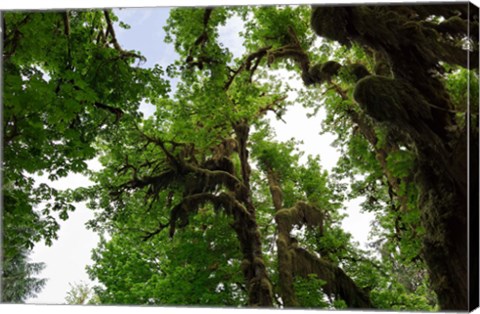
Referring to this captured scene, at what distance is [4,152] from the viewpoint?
5438 mm

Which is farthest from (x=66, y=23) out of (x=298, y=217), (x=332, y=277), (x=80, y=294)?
(x=332, y=277)

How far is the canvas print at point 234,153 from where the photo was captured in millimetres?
4777

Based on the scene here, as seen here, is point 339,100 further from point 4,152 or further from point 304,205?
point 4,152

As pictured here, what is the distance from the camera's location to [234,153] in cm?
562

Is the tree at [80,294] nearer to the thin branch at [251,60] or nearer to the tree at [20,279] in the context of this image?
the tree at [20,279]

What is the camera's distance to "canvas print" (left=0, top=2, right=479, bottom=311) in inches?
188

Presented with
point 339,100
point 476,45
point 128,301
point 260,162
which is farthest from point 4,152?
point 476,45

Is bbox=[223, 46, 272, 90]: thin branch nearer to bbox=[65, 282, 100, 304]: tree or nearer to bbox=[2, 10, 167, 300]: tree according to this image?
bbox=[2, 10, 167, 300]: tree

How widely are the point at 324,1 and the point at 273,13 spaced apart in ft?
1.89

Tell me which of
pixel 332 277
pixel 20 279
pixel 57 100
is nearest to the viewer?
pixel 332 277

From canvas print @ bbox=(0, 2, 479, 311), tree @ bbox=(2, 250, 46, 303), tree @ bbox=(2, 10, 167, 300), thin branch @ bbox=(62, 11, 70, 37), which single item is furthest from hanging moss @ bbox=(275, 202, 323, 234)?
thin branch @ bbox=(62, 11, 70, 37)

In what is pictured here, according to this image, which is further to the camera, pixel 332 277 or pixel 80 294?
pixel 80 294

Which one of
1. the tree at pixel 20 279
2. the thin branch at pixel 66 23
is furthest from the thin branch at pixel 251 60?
the tree at pixel 20 279

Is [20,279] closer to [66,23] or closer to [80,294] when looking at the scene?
[80,294]
